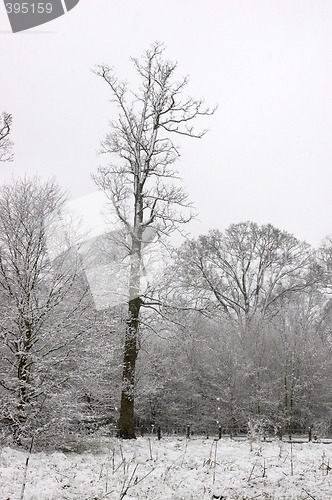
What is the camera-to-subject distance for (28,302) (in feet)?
32.7

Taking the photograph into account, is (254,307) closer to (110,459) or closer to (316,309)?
(316,309)

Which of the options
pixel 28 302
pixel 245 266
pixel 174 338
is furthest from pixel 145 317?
pixel 245 266

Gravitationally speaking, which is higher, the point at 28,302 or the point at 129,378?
the point at 28,302

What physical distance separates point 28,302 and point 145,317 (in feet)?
25.5

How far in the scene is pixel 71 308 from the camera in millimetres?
10703

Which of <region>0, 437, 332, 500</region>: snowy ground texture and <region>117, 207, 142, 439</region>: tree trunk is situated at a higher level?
<region>117, 207, 142, 439</region>: tree trunk

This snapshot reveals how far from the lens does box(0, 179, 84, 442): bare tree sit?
9.60m

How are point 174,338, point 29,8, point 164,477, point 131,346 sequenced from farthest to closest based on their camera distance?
1. point 174,338
2. point 131,346
3. point 29,8
4. point 164,477

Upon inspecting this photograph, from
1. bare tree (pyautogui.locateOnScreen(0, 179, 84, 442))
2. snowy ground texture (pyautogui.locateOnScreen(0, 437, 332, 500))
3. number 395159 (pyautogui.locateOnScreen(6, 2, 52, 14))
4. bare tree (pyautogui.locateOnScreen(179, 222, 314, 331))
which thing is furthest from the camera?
bare tree (pyautogui.locateOnScreen(179, 222, 314, 331))

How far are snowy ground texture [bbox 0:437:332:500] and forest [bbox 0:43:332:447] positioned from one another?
43.0 inches

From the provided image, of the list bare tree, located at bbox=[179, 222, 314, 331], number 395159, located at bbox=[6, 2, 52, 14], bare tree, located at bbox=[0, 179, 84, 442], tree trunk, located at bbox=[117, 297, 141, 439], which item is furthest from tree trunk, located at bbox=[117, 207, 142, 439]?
bare tree, located at bbox=[179, 222, 314, 331]

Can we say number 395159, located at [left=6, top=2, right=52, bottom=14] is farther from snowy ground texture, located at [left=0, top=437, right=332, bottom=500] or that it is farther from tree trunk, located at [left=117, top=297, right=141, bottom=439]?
snowy ground texture, located at [left=0, top=437, right=332, bottom=500]

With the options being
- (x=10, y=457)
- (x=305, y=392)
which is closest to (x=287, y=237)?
(x=305, y=392)

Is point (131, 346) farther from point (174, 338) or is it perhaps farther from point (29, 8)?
point (29, 8)
